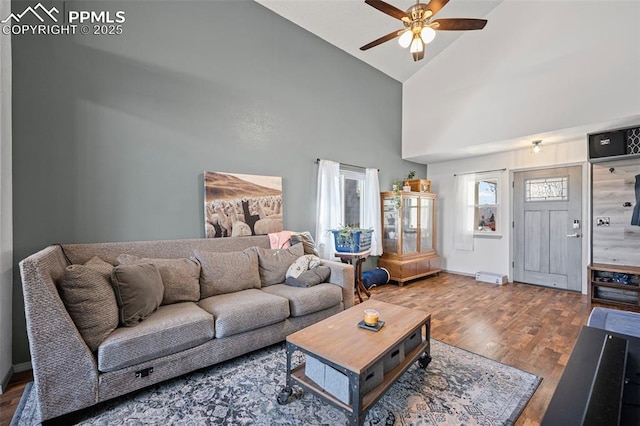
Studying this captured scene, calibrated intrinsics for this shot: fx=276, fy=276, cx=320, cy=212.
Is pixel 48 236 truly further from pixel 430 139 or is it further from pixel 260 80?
pixel 430 139

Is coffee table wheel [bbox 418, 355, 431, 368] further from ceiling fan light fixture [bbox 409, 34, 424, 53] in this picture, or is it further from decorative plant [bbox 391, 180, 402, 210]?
decorative plant [bbox 391, 180, 402, 210]

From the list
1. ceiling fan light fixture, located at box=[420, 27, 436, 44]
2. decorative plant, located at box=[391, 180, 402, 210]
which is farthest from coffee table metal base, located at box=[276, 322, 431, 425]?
decorative plant, located at box=[391, 180, 402, 210]

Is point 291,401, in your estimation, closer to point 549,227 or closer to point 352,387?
point 352,387

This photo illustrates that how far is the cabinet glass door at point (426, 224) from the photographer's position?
5.16 m

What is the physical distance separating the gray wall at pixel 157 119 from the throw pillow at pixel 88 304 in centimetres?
86

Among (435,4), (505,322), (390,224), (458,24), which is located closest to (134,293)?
(435,4)

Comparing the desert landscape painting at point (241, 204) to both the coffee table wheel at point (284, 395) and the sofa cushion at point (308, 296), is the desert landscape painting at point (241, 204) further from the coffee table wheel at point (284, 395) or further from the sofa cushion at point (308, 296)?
the coffee table wheel at point (284, 395)

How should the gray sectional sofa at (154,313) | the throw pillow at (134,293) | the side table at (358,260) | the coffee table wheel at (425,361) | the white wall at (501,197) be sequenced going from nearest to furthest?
1. the gray sectional sofa at (154,313)
2. the throw pillow at (134,293)
3. the coffee table wheel at (425,361)
4. the side table at (358,260)
5. the white wall at (501,197)

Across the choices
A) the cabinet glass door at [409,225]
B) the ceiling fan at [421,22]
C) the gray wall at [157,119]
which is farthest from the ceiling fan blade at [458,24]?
the cabinet glass door at [409,225]

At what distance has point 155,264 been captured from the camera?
88.6 inches

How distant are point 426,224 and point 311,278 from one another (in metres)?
3.31

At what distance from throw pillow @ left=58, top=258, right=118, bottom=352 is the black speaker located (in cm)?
573

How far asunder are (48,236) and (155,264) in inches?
33.5

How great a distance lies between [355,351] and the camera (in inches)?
60.9
